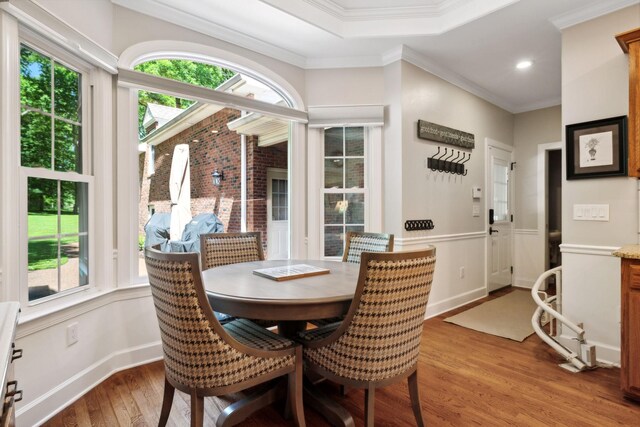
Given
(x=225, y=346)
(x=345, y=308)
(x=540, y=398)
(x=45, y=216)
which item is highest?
(x=45, y=216)

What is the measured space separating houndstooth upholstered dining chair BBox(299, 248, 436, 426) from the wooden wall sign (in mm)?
2257

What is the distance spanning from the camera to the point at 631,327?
6.24 feet

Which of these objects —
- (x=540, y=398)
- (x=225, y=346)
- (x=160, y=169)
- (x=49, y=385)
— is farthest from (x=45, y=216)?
(x=160, y=169)

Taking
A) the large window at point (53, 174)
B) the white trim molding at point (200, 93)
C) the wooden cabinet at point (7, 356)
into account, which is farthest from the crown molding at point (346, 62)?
the wooden cabinet at point (7, 356)

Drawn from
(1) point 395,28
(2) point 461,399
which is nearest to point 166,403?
(2) point 461,399

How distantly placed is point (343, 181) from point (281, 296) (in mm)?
2131

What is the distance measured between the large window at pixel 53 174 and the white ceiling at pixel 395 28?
81 cm

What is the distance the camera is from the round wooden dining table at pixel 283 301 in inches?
57.9

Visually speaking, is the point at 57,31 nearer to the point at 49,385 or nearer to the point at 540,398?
the point at 49,385

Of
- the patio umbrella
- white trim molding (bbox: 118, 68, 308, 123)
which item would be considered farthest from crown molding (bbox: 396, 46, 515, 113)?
the patio umbrella

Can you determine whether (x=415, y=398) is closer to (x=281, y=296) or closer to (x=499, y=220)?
(x=281, y=296)

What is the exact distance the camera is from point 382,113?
328cm

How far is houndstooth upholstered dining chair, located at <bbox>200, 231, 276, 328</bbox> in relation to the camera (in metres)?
2.49

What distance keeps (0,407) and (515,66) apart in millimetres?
4475
